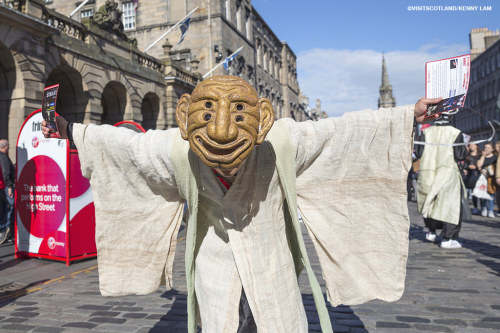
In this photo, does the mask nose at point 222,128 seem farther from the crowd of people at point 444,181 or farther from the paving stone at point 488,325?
the crowd of people at point 444,181

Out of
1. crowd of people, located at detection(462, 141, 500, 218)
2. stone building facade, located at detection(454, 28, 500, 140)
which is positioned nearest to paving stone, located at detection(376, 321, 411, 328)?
crowd of people, located at detection(462, 141, 500, 218)

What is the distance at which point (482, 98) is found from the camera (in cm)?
Result: 5588

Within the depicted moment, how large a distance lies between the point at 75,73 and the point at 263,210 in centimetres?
1457

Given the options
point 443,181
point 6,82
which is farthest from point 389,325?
point 6,82

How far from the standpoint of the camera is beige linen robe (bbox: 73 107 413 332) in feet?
6.45

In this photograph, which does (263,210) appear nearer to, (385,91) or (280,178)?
(280,178)

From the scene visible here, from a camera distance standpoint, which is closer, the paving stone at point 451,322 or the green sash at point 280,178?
the green sash at point 280,178

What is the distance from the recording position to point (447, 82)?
6.53 feet

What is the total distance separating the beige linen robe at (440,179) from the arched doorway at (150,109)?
1580 centimetres

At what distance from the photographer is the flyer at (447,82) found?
195 centimetres

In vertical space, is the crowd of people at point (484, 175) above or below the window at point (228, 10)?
below

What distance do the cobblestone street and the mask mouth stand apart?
223cm

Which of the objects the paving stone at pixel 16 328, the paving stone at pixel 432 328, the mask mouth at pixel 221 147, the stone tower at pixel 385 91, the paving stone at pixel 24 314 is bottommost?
the paving stone at pixel 24 314

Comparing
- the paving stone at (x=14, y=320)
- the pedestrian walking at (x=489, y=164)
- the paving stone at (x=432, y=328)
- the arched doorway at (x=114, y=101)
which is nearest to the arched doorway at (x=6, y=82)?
the arched doorway at (x=114, y=101)
